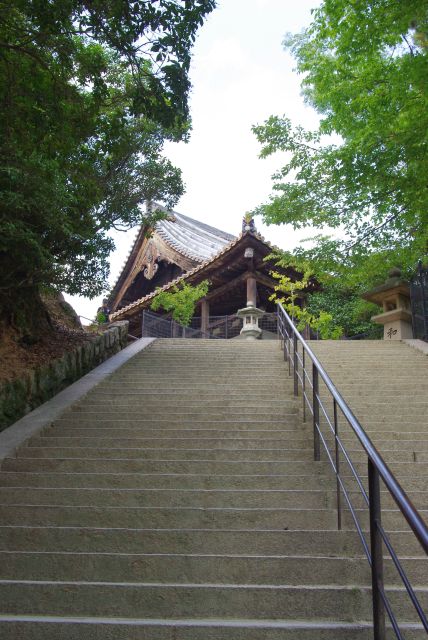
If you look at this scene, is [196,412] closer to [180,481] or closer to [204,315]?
Answer: [180,481]

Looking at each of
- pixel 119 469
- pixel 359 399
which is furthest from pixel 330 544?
pixel 359 399

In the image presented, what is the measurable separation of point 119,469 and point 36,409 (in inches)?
82.6

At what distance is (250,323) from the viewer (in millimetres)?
14688

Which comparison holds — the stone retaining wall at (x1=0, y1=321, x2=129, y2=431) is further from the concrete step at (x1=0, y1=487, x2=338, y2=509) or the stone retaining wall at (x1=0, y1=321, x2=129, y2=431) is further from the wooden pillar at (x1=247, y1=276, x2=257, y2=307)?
the wooden pillar at (x1=247, y1=276, x2=257, y2=307)

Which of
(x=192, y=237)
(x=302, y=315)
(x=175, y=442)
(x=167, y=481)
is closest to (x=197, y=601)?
(x=167, y=481)

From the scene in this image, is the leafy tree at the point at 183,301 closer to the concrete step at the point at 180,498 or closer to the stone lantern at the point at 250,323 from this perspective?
the stone lantern at the point at 250,323

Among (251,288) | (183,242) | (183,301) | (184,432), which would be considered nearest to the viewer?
(184,432)

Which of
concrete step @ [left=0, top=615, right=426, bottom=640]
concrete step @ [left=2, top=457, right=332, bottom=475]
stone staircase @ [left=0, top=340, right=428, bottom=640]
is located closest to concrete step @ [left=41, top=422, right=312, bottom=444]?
stone staircase @ [left=0, top=340, right=428, bottom=640]

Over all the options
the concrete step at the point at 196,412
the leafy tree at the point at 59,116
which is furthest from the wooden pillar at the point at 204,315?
the concrete step at the point at 196,412

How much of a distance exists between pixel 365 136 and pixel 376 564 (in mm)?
6065

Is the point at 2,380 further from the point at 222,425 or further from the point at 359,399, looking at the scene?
the point at 359,399

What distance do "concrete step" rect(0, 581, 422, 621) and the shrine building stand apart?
10074 millimetres

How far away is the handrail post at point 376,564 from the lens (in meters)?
2.14

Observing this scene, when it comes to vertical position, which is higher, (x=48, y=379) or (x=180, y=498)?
(x=48, y=379)
